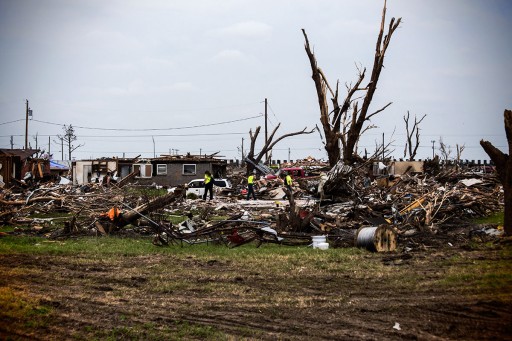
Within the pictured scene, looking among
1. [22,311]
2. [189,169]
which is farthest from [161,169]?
[22,311]

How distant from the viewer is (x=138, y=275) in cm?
988

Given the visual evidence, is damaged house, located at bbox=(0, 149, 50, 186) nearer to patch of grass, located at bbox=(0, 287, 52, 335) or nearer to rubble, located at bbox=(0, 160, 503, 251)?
rubble, located at bbox=(0, 160, 503, 251)

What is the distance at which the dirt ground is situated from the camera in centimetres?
651

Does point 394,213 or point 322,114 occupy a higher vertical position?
point 322,114

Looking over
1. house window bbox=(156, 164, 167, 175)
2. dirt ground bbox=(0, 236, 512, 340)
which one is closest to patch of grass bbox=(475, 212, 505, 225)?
dirt ground bbox=(0, 236, 512, 340)

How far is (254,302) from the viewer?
25.8 ft

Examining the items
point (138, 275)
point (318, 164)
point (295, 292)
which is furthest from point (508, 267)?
point (318, 164)

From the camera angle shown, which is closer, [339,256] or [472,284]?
[472,284]

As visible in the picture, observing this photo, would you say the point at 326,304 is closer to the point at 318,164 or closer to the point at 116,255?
the point at 116,255

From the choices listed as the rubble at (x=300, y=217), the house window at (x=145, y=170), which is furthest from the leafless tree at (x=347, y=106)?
the house window at (x=145, y=170)

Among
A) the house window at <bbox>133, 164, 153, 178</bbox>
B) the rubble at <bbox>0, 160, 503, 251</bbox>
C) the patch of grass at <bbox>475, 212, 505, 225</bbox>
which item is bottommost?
the patch of grass at <bbox>475, 212, 505, 225</bbox>

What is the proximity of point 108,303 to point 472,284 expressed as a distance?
211 inches

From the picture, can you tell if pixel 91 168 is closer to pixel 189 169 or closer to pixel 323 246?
pixel 189 169

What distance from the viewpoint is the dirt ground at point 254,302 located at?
256 inches
